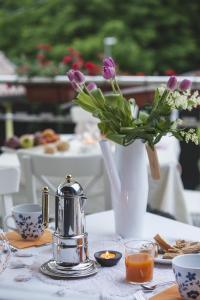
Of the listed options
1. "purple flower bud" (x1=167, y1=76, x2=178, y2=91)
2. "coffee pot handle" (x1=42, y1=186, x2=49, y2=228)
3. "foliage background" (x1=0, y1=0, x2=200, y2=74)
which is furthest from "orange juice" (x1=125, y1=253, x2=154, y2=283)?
"foliage background" (x1=0, y1=0, x2=200, y2=74)

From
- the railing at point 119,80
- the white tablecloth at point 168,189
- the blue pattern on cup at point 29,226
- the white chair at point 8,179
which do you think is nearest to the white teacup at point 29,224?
the blue pattern on cup at point 29,226

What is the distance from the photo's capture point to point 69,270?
1.46m

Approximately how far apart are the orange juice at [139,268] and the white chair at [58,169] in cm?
120

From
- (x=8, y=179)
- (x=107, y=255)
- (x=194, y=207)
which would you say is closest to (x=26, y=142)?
(x=194, y=207)

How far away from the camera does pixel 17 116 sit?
5.49 metres

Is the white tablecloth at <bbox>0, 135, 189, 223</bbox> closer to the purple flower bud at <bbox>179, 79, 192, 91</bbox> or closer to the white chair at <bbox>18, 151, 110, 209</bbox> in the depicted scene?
the white chair at <bbox>18, 151, 110, 209</bbox>

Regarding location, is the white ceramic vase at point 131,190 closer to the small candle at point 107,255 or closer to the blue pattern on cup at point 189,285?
the small candle at point 107,255

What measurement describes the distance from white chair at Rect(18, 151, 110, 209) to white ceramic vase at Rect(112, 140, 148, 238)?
839mm

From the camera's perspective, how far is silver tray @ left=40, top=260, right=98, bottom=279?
4.71 ft

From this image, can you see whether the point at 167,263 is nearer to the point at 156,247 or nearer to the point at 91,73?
the point at 156,247

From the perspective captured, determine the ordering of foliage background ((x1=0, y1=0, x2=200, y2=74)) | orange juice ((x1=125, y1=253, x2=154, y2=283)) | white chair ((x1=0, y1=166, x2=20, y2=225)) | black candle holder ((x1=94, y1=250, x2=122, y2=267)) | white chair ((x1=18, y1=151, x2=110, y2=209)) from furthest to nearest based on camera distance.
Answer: foliage background ((x1=0, y1=0, x2=200, y2=74)), white chair ((x1=18, y1=151, x2=110, y2=209)), white chair ((x1=0, y1=166, x2=20, y2=225)), black candle holder ((x1=94, y1=250, x2=122, y2=267)), orange juice ((x1=125, y1=253, x2=154, y2=283))

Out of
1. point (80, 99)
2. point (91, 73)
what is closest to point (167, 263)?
point (80, 99)

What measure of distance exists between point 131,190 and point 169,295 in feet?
1.51

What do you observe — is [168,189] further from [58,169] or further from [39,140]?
→ [39,140]
